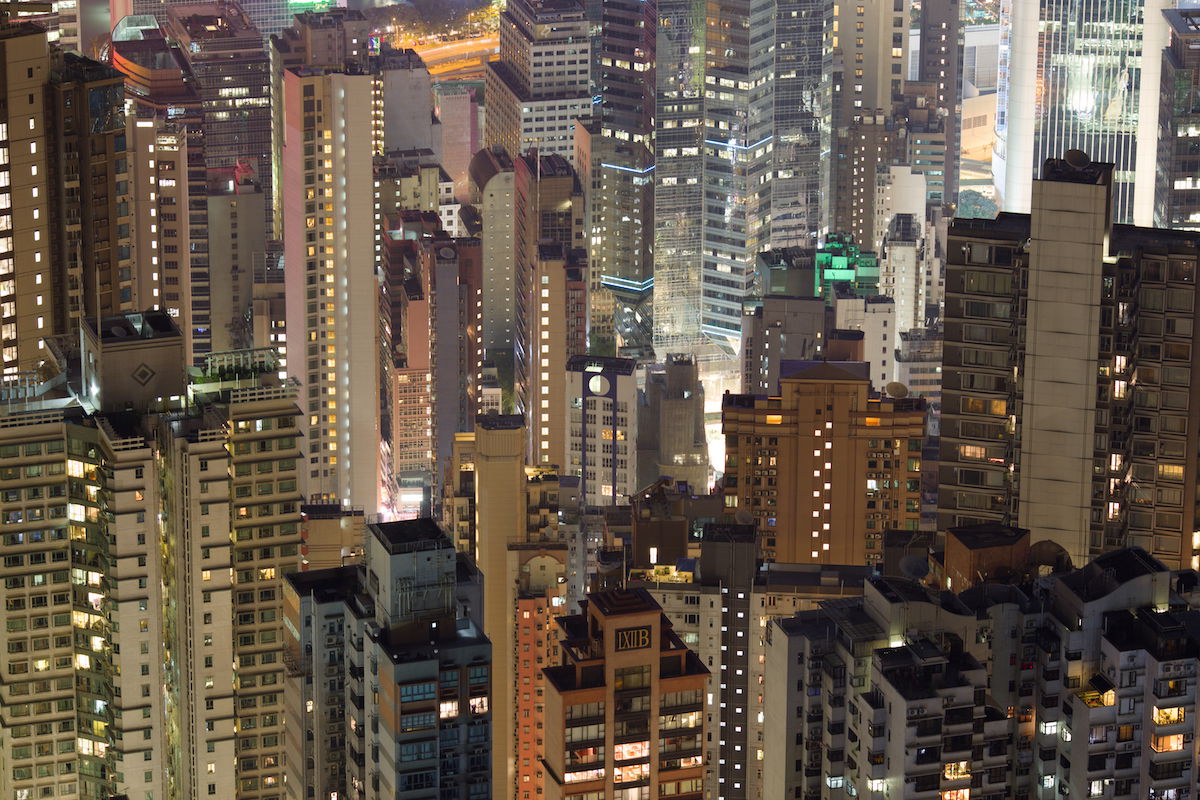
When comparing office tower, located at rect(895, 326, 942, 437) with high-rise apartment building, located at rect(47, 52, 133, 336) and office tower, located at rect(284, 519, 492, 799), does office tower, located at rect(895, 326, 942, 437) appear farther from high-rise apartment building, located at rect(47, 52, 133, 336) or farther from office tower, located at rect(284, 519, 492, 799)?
office tower, located at rect(284, 519, 492, 799)

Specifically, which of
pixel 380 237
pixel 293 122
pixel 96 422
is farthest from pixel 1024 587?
pixel 380 237

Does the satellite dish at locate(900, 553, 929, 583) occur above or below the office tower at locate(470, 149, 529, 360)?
below

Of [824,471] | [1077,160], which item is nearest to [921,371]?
[824,471]

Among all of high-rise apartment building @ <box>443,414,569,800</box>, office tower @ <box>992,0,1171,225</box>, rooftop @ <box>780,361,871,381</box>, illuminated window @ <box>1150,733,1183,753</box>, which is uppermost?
office tower @ <box>992,0,1171,225</box>

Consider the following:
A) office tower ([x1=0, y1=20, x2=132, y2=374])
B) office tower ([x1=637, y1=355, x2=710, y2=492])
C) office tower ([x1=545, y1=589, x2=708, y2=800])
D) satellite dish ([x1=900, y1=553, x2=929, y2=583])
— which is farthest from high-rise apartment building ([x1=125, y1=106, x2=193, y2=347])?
office tower ([x1=545, y1=589, x2=708, y2=800])

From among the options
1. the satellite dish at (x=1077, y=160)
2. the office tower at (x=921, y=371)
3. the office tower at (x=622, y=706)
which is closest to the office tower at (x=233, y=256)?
→ the office tower at (x=921, y=371)

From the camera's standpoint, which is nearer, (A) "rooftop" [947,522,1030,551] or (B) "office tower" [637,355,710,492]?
(A) "rooftop" [947,522,1030,551]

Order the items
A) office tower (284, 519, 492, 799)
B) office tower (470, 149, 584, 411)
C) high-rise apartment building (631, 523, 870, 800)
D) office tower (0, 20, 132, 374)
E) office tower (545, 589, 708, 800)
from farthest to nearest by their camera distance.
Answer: office tower (470, 149, 584, 411), high-rise apartment building (631, 523, 870, 800), office tower (0, 20, 132, 374), office tower (545, 589, 708, 800), office tower (284, 519, 492, 799)
